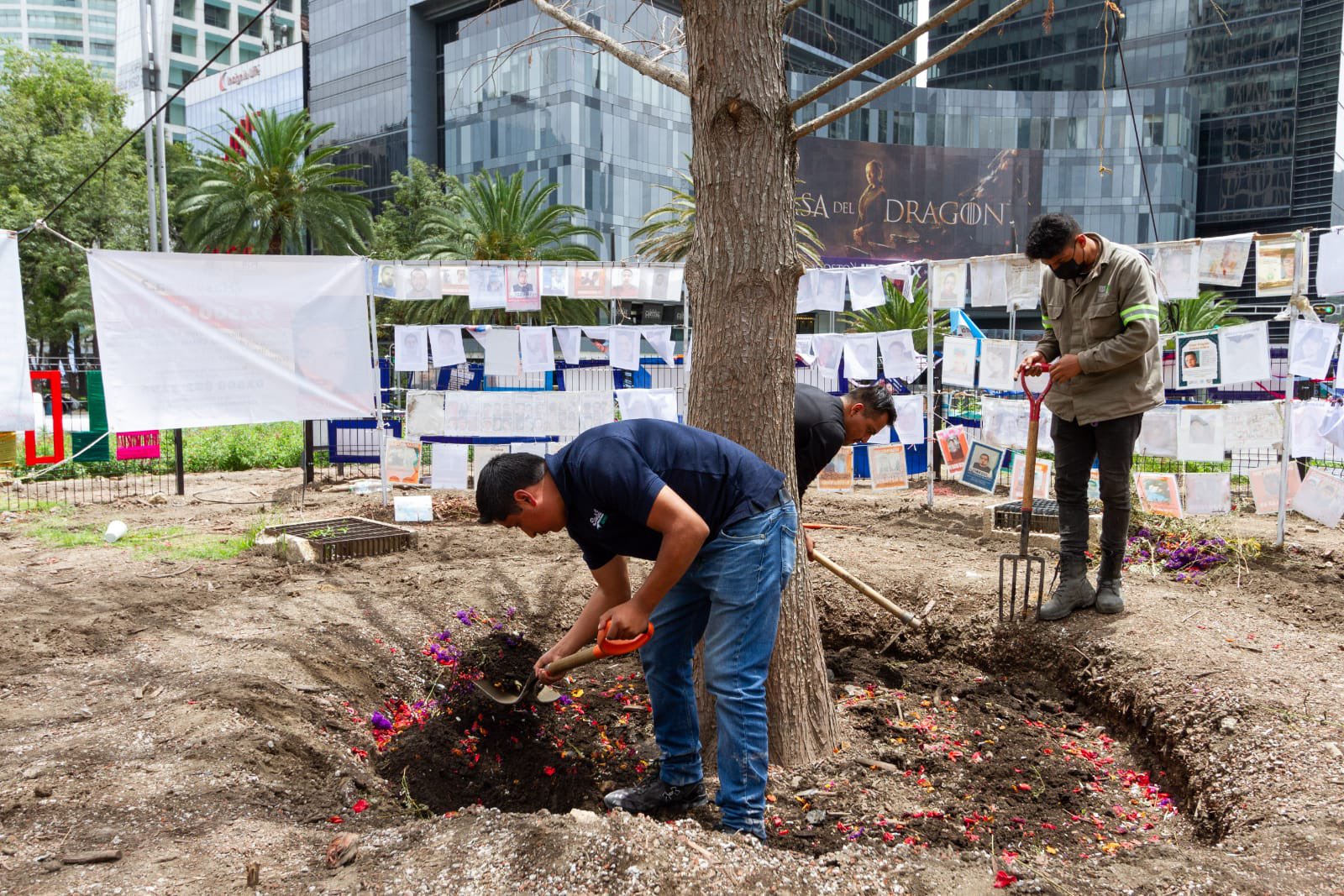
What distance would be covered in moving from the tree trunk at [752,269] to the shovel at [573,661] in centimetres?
93

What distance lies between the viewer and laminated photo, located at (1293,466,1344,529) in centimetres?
673

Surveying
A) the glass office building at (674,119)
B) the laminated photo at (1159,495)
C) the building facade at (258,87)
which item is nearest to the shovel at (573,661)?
the laminated photo at (1159,495)

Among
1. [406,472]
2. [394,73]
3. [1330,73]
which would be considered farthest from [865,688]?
[1330,73]

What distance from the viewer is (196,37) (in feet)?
292

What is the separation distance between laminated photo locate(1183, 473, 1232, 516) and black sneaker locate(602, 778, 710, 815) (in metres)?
5.69

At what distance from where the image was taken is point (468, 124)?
51.6m

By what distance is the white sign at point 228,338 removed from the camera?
23.7 feet

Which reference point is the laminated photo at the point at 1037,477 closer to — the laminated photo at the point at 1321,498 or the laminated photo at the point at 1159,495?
the laminated photo at the point at 1159,495

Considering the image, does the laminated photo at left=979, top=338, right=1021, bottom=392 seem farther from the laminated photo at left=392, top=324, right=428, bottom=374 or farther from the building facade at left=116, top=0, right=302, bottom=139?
the building facade at left=116, top=0, right=302, bottom=139

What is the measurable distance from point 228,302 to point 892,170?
53.9 m

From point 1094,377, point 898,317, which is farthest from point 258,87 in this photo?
point 1094,377

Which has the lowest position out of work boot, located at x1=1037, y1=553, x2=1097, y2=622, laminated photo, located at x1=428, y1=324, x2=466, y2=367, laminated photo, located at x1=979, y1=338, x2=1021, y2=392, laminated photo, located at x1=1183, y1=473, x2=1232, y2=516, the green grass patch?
the green grass patch

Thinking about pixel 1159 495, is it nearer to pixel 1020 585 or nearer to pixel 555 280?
pixel 1020 585

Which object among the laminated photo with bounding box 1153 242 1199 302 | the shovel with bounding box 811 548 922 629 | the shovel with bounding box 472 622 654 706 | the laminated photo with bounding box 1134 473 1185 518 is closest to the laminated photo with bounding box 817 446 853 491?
the laminated photo with bounding box 1134 473 1185 518
